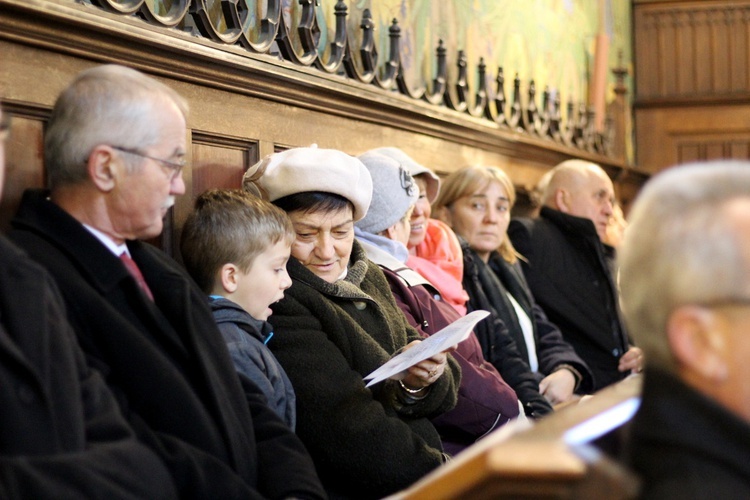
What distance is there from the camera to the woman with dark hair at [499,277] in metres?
4.52

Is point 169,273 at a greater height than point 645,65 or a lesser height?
greater

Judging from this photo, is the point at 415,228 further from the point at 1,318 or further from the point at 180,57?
the point at 1,318

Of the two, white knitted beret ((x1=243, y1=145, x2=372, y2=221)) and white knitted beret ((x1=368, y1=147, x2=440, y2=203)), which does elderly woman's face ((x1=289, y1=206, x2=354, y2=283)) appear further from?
white knitted beret ((x1=368, y1=147, x2=440, y2=203))

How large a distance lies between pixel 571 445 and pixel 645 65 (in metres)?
8.98

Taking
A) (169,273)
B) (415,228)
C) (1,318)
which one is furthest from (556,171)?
(1,318)

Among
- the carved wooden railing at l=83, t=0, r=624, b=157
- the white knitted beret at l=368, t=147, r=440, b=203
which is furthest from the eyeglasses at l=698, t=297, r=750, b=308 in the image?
the white knitted beret at l=368, t=147, r=440, b=203

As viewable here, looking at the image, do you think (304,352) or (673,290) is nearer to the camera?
(673,290)

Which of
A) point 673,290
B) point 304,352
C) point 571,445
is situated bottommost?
point 304,352

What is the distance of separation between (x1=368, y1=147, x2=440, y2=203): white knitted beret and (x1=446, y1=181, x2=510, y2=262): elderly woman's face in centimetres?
37

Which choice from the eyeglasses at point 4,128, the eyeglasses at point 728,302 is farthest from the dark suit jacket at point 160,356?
the eyeglasses at point 728,302

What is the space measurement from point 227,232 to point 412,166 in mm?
1434

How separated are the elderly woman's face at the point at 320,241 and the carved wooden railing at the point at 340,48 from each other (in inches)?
24.7

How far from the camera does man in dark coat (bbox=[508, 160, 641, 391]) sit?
534 centimetres

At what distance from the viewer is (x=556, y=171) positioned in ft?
19.1
